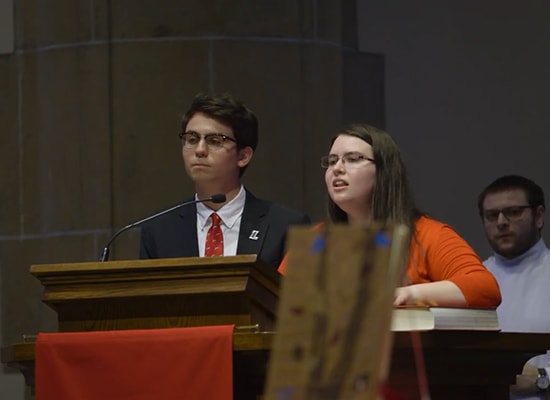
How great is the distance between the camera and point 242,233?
5152 mm

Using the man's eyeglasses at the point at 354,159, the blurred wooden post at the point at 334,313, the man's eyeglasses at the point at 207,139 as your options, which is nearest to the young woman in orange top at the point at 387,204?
the man's eyeglasses at the point at 354,159

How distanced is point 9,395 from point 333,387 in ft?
20.9

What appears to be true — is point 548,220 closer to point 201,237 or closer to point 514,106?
point 514,106

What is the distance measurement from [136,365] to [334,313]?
2008mm

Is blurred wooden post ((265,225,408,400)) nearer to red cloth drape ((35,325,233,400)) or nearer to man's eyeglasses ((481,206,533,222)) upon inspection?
red cloth drape ((35,325,233,400))

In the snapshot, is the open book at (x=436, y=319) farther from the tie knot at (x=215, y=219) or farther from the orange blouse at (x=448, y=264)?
the tie knot at (x=215, y=219)

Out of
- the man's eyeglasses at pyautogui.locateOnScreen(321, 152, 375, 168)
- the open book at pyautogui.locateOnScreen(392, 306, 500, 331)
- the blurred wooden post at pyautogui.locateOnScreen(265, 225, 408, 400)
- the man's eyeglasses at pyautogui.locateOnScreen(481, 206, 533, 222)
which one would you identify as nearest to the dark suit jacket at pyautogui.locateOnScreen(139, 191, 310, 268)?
the man's eyeglasses at pyautogui.locateOnScreen(321, 152, 375, 168)

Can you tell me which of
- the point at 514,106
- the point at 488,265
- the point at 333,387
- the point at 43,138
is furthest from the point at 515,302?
the point at 333,387

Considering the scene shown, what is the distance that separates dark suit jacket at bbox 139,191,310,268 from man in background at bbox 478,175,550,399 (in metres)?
1.17

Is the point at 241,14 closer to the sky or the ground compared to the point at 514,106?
closer to the sky

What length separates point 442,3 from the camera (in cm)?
827

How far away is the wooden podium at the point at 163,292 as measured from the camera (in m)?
3.90

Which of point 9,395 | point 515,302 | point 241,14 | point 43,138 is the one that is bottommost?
point 9,395

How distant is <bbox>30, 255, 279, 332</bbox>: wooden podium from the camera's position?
12.8ft
